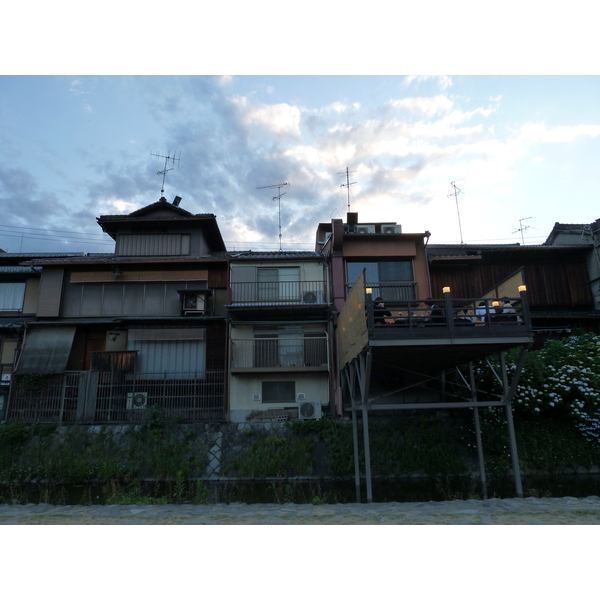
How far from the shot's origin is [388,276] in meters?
19.0

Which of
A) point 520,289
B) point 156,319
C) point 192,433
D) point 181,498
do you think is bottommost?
point 181,498

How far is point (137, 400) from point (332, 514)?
11600 millimetres

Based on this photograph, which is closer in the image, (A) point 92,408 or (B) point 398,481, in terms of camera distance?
(B) point 398,481

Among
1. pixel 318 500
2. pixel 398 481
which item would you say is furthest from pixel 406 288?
pixel 318 500

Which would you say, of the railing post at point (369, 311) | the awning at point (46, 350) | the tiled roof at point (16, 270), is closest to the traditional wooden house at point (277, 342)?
the railing post at point (369, 311)

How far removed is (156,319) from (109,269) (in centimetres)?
431

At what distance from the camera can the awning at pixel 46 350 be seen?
18.1 metres

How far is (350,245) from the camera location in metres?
19.0

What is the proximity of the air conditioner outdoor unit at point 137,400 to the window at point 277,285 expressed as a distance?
6394 mm

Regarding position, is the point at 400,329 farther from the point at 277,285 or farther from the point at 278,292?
the point at 277,285

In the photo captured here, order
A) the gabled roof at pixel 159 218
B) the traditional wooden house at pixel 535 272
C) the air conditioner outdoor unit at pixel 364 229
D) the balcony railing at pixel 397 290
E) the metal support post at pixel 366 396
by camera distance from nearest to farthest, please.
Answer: the metal support post at pixel 366 396 < the balcony railing at pixel 397 290 < the air conditioner outdoor unit at pixel 364 229 < the gabled roof at pixel 159 218 < the traditional wooden house at pixel 535 272

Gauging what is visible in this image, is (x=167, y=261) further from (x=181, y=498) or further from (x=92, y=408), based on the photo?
(x=181, y=498)

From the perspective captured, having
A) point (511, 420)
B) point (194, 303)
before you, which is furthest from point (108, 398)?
point (511, 420)

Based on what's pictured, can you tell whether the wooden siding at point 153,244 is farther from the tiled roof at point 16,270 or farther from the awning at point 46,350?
the awning at point 46,350
